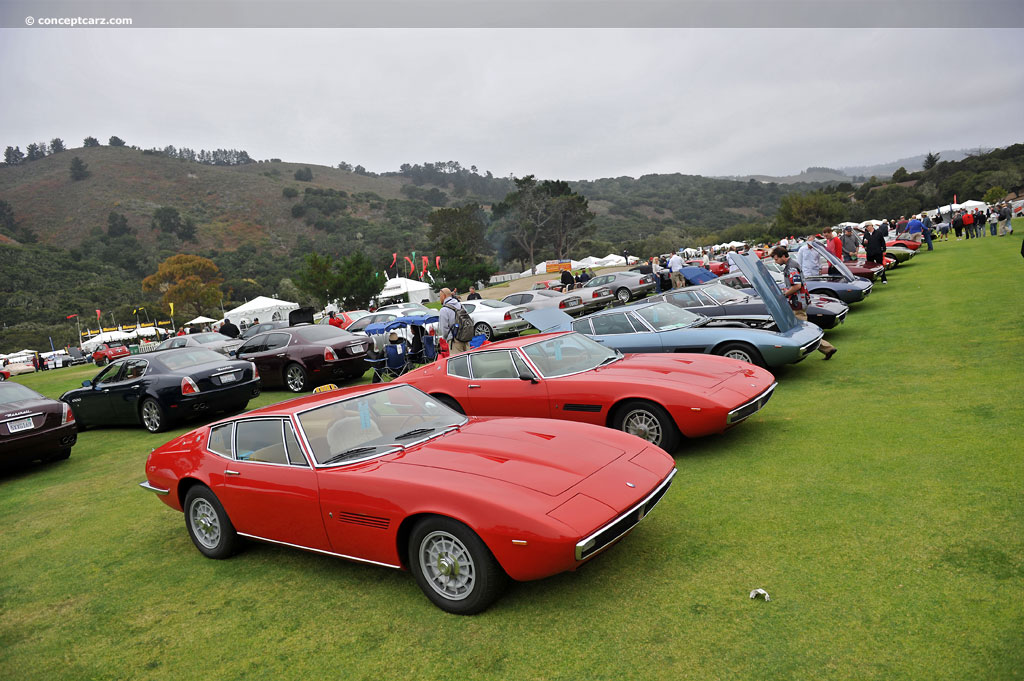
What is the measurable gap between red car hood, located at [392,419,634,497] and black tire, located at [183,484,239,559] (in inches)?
69.0

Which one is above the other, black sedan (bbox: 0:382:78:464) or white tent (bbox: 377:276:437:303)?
white tent (bbox: 377:276:437:303)

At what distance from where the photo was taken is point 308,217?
12662 cm

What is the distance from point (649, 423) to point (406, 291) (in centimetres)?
4984

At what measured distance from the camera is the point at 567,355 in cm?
678

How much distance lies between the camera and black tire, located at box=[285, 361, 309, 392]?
12651 millimetres

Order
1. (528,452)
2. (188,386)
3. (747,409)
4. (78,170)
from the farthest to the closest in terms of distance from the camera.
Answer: (78,170) → (188,386) → (747,409) → (528,452)

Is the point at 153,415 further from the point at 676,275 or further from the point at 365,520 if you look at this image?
the point at 676,275

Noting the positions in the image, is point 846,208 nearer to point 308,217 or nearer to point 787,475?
point 787,475

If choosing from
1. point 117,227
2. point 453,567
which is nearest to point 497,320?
point 453,567

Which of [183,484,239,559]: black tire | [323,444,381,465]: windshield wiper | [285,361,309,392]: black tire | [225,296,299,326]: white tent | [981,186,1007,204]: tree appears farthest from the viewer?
[981,186,1007,204]: tree

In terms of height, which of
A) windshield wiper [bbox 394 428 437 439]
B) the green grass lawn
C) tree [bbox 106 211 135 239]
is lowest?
the green grass lawn

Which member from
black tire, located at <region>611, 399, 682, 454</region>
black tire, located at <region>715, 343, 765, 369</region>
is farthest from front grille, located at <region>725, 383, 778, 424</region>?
black tire, located at <region>715, 343, 765, 369</region>

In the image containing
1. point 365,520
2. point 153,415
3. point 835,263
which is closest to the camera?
point 365,520

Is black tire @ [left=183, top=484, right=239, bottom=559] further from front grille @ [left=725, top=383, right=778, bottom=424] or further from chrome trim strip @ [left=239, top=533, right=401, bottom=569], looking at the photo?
front grille @ [left=725, top=383, right=778, bottom=424]
